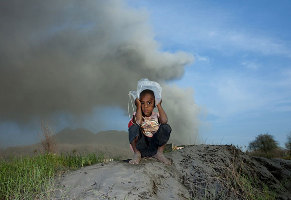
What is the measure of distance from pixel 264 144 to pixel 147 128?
11716 millimetres

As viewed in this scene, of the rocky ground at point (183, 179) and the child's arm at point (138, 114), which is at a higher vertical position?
the child's arm at point (138, 114)

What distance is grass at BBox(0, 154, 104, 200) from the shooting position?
4.96 metres

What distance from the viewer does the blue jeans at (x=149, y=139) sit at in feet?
17.9

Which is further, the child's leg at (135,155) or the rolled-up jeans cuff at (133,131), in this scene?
the child's leg at (135,155)

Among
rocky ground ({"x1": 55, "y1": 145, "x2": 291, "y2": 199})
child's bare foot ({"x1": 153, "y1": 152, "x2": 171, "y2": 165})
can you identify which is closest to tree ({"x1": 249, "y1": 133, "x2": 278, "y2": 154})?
rocky ground ({"x1": 55, "y1": 145, "x2": 291, "y2": 199})

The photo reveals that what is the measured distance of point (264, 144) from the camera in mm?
15695

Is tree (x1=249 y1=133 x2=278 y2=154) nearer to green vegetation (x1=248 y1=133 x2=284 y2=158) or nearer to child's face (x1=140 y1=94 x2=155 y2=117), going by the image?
green vegetation (x1=248 y1=133 x2=284 y2=158)

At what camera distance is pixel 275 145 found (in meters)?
15.6

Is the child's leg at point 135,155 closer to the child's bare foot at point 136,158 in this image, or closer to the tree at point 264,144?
the child's bare foot at point 136,158

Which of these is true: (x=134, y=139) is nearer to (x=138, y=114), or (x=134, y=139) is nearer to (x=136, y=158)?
(x=136, y=158)

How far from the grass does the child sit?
4.58 feet

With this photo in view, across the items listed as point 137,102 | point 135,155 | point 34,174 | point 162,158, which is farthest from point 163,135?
point 34,174

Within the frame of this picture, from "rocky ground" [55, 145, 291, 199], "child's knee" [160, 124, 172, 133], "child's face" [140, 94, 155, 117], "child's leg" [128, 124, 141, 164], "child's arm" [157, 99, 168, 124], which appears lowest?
"rocky ground" [55, 145, 291, 199]

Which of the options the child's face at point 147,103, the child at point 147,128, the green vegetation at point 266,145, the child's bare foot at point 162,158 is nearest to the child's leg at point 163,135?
the child at point 147,128
